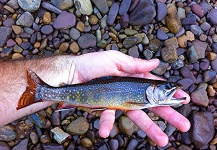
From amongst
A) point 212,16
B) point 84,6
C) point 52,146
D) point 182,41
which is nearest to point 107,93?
point 52,146

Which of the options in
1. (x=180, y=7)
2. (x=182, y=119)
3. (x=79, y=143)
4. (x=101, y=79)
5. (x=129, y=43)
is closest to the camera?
(x=182, y=119)

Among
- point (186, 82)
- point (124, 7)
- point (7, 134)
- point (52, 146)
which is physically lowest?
point (52, 146)

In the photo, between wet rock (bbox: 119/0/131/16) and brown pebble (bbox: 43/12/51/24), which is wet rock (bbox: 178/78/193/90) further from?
brown pebble (bbox: 43/12/51/24)

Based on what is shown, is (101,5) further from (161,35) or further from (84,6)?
(161,35)

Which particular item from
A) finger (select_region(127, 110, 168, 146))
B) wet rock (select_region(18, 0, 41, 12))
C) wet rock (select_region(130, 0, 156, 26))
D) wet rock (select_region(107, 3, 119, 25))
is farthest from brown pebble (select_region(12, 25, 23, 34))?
finger (select_region(127, 110, 168, 146))


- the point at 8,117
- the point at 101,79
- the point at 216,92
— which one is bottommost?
the point at 216,92

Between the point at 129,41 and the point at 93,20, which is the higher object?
the point at 93,20

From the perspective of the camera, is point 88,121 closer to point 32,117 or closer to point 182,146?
point 32,117

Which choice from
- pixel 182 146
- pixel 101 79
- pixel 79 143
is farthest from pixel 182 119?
pixel 79 143
